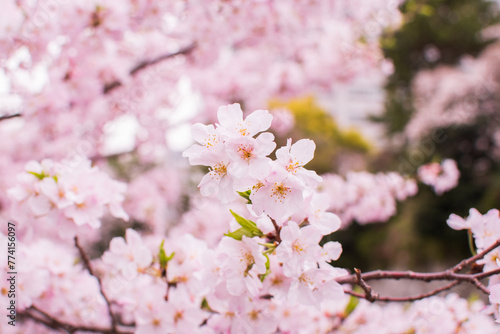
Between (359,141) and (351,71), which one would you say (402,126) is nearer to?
(359,141)

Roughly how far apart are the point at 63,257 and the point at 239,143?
1.33 m

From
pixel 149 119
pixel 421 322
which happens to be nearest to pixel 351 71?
pixel 149 119

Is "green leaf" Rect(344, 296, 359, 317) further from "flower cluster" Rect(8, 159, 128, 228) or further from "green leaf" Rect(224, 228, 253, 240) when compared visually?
"flower cluster" Rect(8, 159, 128, 228)

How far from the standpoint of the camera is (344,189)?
342 cm

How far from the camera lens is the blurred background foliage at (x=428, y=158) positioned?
9.20m

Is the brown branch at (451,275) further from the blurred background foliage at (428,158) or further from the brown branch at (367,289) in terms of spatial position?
the blurred background foliage at (428,158)

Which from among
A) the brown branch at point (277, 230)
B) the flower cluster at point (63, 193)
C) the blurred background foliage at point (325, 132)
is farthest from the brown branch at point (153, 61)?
the blurred background foliage at point (325, 132)

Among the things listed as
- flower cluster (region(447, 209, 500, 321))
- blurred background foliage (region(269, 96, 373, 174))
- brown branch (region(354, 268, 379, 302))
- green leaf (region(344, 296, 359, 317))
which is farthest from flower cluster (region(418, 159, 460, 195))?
blurred background foliage (region(269, 96, 373, 174))

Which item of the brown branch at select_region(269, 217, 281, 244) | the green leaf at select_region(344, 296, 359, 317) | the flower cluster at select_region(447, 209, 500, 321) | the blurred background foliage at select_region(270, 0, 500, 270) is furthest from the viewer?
the blurred background foliage at select_region(270, 0, 500, 270)

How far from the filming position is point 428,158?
32.1ft

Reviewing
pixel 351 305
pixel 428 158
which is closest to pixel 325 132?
pixel 428 158

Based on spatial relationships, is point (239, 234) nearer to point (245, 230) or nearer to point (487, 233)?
point (245, 230)

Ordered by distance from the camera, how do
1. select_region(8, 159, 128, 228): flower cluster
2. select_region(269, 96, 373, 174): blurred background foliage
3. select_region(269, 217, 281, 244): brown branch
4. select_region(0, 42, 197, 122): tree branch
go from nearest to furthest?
select_region(269, 217, 281, 244): brown branch < select_region(8, 159, 128, 228): flower cluster < select_region(0, 42, 197, 122): tree branch < select_region(269, 96, 373, 174): blurred background foliage

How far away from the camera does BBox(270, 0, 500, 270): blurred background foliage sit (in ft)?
30.2
